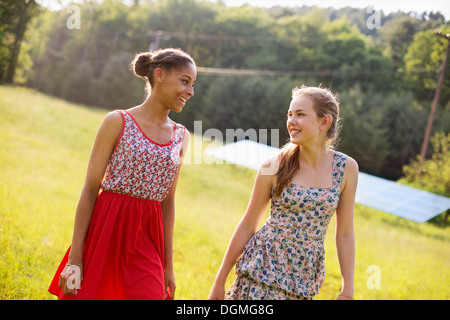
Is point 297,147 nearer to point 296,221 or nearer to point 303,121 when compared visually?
point 303,121

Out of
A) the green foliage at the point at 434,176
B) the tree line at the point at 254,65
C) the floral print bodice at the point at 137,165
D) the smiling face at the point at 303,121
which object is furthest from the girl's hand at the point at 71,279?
the tree line at the point at 254,65

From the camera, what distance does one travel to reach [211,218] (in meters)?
10.2

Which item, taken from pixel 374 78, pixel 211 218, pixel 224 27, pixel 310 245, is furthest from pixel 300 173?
pixel 224 27

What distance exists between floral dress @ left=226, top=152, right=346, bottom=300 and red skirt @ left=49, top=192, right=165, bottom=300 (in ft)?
1.82

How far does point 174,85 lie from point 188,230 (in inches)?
249

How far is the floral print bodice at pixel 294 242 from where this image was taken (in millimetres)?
2729

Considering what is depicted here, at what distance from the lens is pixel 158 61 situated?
2.86m

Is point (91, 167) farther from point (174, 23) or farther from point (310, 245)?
point (174, 23)

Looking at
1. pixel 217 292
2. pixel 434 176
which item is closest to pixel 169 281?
pixel 217 292

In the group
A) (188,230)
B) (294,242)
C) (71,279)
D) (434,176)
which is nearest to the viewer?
(71,279)

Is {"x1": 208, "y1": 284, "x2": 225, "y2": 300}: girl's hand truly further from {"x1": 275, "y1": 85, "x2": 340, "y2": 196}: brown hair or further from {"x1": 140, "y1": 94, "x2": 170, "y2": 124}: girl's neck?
{"x1": 140, "y1": 94, "x2": 170, "y2": 124}: girl's neck

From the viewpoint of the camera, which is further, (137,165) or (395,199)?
(395,199)

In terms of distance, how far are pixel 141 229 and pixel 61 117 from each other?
20.4 meters

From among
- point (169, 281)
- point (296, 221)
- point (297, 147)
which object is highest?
point (297, 147)
